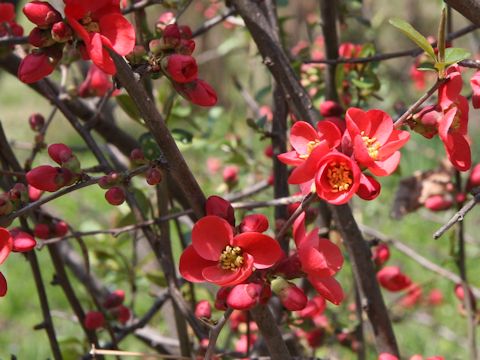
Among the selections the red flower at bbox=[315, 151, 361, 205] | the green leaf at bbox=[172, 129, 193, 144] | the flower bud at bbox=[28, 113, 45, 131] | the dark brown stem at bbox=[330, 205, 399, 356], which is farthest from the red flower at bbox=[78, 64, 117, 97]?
the red flower at bbox=[315, 151, 361, 205]

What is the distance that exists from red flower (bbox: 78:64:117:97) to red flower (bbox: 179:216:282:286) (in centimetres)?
64

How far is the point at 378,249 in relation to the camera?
4.43ft

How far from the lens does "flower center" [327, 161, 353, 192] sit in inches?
28.6

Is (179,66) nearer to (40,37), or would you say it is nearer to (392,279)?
(40,37)

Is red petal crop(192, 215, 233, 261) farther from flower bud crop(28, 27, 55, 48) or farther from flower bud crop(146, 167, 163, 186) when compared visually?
flower bud crop(28, 27, 55, 48)

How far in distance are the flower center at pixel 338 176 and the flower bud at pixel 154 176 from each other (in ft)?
0.57

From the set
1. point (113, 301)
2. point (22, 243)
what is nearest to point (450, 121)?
point (22, 243)

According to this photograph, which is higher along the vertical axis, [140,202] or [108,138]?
[108,138]

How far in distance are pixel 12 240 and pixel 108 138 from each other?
71 centimetres

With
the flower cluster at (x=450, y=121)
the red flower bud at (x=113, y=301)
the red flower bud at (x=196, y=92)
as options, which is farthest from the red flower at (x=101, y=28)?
the red flower bud at (x=113, y=301)

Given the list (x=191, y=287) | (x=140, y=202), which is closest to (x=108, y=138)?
(x=140, y=202)

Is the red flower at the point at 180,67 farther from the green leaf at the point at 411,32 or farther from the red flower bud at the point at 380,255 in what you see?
the red flower bud at the point at 380,255

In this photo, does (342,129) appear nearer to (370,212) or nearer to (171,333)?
(171,333)

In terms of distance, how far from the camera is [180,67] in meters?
0.77
